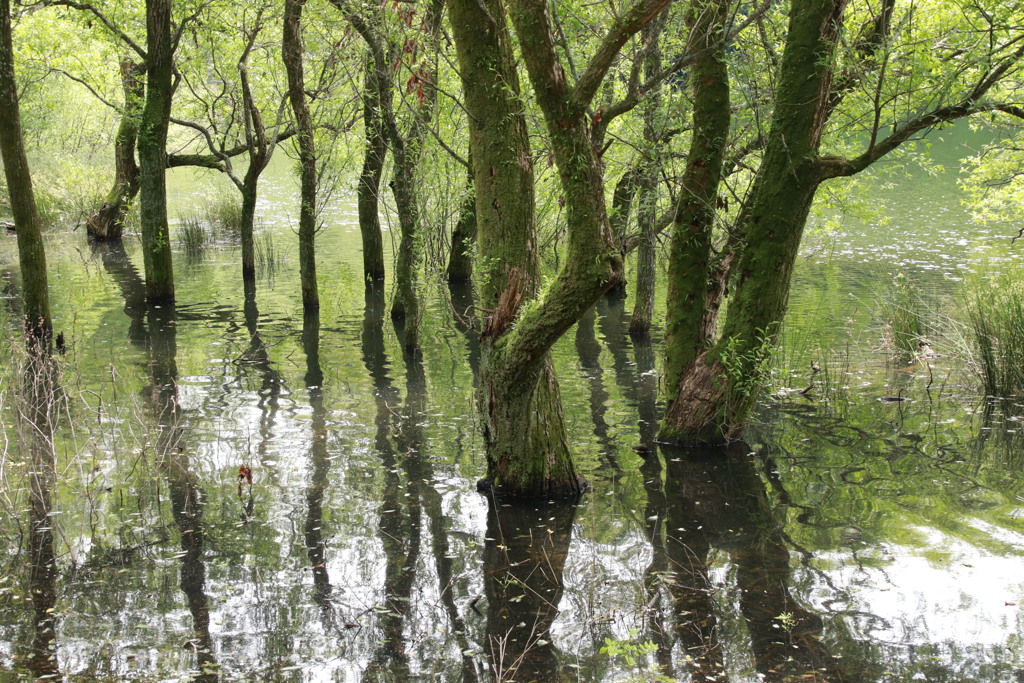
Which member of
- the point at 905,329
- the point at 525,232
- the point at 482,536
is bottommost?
the point at 482,536

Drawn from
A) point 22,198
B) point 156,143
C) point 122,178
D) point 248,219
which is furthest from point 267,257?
point 22,198

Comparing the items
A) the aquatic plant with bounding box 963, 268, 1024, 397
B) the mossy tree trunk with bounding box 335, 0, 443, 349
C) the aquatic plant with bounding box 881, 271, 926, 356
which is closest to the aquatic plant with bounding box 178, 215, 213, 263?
the mossy tree trunk with bounding box 335, 0, 443, 349

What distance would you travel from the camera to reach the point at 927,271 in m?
20.8

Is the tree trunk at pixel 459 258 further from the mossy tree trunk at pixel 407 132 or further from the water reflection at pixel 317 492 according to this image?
the water reflection at pixel 317 492

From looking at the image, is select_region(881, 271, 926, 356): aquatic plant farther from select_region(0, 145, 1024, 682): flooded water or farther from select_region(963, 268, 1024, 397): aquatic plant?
select_region(963, 268, 1024, 397): aquatic plant

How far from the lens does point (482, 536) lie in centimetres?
682

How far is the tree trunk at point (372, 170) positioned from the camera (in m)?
12.3

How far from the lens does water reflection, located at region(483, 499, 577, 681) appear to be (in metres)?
4.98

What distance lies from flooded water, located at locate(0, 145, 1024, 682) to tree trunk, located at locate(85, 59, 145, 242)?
12.2m

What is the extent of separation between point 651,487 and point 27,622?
4.94 metres

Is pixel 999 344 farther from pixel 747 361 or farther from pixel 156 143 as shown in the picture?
pixel 156 143

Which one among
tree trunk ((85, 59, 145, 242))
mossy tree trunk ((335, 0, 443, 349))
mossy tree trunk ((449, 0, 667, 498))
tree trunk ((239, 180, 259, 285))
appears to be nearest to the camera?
mossy tree trunk ((449, 0, 667, 498))

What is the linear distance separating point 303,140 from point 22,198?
4.69m

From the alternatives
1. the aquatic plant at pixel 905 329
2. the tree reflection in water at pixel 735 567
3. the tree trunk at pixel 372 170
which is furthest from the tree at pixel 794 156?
the tree trunk at pixel 372 170
